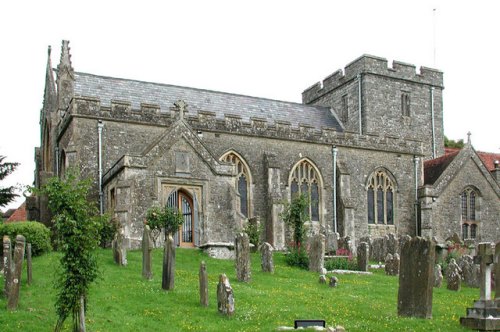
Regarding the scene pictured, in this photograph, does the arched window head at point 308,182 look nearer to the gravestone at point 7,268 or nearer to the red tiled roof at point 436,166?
the red tiled roof at point 436,166

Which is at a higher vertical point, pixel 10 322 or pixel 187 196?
pixel 187 196

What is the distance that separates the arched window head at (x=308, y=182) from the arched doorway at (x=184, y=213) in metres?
7.43

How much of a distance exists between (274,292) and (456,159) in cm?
2191

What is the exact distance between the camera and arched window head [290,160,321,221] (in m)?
37.6

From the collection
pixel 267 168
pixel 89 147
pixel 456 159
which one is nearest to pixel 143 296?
pixel 89 147

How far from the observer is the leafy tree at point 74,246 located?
15.9 meters

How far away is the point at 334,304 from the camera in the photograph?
19109 mm

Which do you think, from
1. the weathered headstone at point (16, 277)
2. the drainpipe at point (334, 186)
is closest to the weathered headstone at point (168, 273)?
the weathered headstone at point (16, 277)

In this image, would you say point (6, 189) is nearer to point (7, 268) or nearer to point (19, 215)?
point (19, 215)

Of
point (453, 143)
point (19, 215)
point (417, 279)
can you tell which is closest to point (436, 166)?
point (453, 143)

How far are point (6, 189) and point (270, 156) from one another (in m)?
12.8

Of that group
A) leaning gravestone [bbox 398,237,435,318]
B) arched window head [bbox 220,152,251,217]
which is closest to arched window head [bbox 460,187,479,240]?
arched window head [bbox 220,152,251,217]

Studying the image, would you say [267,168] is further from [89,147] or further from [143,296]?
[143,296]

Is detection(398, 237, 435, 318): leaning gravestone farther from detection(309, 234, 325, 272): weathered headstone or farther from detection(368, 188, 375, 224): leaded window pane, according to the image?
detection(368, 188, 375, 224): leaded window pane
